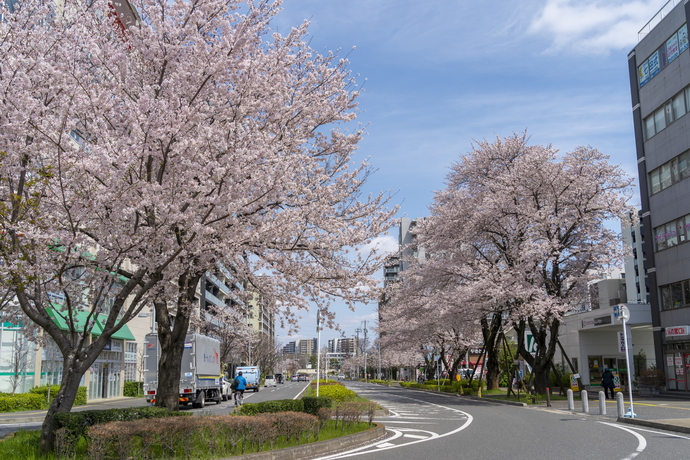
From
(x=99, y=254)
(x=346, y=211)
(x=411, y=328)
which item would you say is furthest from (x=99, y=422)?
(x=411, y=328)

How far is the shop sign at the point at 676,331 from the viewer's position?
103 feet

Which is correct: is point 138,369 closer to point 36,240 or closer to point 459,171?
point 459,171

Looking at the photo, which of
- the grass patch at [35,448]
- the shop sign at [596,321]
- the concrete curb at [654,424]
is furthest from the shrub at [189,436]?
the shop sign at [596,321]

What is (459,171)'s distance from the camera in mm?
36094

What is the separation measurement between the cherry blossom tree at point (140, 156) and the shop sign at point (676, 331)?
26.2 m

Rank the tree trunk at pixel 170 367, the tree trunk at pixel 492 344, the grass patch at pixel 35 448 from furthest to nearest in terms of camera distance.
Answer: the tree trunk at pixel 492 344 < the tree trunk at pixel 170 367 < the grass patch at pixel 35 448

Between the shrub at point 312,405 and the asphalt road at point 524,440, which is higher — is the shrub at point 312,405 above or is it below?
above

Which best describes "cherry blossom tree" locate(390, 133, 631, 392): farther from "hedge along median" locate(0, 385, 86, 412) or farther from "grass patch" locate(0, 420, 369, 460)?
"hedge along median" locate(0, 385, 86, 412)

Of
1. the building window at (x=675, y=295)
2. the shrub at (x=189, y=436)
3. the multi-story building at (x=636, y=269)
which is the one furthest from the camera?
the multi-story building at (x=636, y=269)

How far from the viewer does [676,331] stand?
32.2m

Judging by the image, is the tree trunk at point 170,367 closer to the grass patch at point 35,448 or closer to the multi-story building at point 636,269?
the grass patch at point 35,448

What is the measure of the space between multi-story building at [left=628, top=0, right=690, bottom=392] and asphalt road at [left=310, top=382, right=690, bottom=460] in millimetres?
18871

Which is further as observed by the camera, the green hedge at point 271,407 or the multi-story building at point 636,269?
the multi-story building at point 636,269

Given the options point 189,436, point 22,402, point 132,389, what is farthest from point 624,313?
point 132,389
